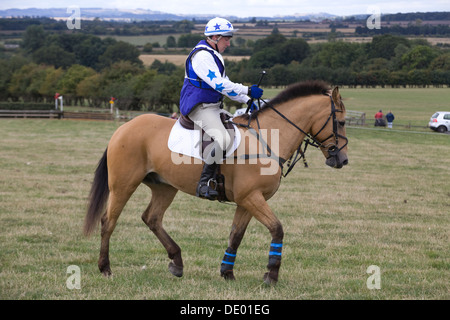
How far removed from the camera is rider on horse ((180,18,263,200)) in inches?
295

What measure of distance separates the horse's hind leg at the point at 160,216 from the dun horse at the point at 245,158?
1 centimetres

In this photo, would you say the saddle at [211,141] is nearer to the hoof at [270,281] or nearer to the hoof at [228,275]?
the hoof at [228,275]

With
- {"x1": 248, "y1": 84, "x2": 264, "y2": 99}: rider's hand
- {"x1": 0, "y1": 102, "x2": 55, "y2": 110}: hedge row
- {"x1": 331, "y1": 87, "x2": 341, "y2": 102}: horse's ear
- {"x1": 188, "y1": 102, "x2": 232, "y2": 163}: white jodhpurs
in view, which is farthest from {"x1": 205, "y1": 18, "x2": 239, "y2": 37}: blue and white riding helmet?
{"x1": 0, "y1": 102, "x2": 55, "y2": 110}: hedge row

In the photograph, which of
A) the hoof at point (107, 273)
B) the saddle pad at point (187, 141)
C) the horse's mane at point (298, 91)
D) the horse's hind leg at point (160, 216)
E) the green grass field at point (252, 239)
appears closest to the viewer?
the green grass field at point (252, 239)

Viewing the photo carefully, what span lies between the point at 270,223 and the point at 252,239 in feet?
11.0

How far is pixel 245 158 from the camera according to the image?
25.2ft

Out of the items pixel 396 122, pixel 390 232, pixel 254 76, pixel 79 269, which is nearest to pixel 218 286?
pixel 79 269

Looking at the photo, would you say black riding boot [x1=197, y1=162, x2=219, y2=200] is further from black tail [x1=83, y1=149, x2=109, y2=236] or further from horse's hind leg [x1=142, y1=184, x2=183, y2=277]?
black tail [x1=83, y1=149, x2=109, y2=236]

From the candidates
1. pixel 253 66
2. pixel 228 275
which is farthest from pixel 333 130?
pixel 253 66

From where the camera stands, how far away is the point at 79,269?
789 centimetres

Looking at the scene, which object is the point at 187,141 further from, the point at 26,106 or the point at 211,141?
the point at 26,106

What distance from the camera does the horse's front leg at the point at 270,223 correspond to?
745 centimetres

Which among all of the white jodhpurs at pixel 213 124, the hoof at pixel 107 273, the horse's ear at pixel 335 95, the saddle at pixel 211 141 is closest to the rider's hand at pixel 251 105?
the saddle at pixel 211 141
